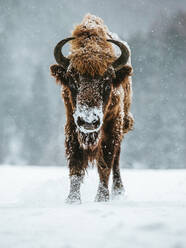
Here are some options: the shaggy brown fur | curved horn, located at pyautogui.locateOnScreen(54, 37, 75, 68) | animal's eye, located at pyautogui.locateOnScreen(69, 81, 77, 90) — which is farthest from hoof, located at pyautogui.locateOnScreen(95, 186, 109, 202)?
curved horn, located at pyautogui.locateOnScreen(54, 37, 75, 68)

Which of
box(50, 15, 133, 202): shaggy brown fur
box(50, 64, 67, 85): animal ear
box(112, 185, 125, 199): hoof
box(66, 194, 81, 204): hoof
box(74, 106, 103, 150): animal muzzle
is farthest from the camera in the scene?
box(112, 185, 125, 199): hoof

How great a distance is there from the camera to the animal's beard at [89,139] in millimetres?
4205

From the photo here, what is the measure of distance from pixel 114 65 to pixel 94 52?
1.26 feet

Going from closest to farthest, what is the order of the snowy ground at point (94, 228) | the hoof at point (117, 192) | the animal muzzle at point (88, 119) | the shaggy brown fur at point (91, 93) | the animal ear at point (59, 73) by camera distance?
the snowy ground at point (94, 228)
the animal muzzle at point (88, 119)
the shaggy brown fur at point (91, 93)
the animal ear at point (59, 73)
the hoof at point (117, 192)

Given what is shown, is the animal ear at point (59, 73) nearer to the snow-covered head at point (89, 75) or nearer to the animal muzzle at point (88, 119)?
the snow-covered head at point (89, 75)

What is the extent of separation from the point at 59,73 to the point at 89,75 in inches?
26.7

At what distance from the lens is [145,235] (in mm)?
1918

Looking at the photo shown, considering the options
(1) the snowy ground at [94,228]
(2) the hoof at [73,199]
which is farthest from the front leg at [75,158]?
(1) the snowy ground at [94,228]

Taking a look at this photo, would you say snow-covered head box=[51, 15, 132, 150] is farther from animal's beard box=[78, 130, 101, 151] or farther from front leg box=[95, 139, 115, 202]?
front leg box=[95, 139, 115, 202]

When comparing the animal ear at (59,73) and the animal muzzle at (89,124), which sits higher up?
the animal ear at (59,73)

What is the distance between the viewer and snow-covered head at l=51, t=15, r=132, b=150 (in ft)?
12.7

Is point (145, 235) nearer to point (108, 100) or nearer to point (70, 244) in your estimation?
point (70, 244)

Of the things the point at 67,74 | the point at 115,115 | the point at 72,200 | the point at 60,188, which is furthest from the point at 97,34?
the point at 60,188

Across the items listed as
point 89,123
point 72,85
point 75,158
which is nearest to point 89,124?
point 89,123
